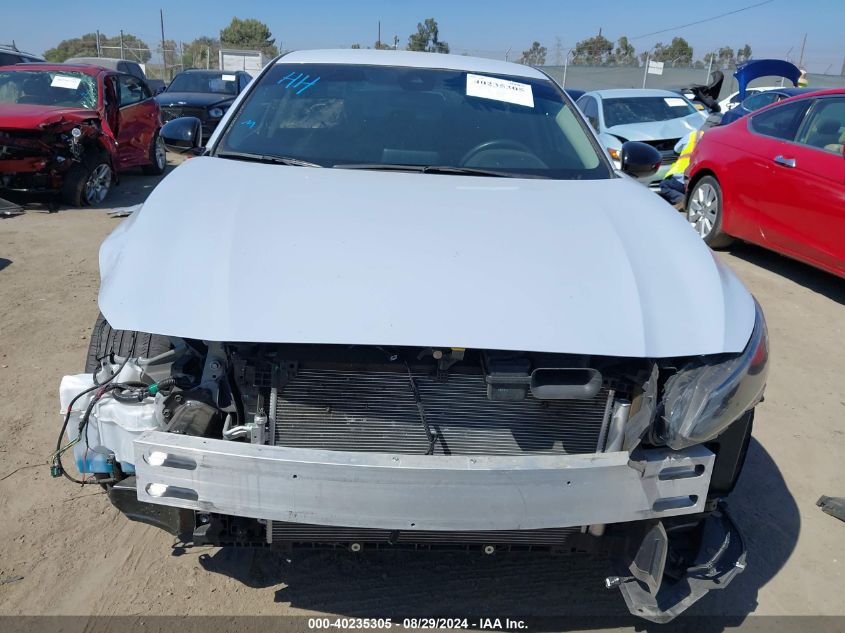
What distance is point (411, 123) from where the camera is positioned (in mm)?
3229

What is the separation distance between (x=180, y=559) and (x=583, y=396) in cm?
167

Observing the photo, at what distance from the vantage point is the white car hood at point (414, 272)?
1896 millimetres

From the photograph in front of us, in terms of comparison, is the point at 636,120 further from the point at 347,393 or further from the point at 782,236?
the point at 347,393

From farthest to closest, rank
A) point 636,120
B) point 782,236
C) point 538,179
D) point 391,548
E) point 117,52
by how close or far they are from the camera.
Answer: point 117,52 → point 636,120 → point 782,236 → point 538,179 → point 391,548

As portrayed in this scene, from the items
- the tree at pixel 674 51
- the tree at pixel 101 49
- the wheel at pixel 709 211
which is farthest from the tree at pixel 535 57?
the wheel at pixel 709 211

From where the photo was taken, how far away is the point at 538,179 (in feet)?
9.59

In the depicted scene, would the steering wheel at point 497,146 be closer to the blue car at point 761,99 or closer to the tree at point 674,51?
the blue car at point 761,99

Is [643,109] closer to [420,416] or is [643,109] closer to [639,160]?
[639,160]

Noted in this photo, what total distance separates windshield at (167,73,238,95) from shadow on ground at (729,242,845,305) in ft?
35.5

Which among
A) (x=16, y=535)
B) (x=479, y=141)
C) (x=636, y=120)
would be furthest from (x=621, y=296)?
(x=636, y=120)

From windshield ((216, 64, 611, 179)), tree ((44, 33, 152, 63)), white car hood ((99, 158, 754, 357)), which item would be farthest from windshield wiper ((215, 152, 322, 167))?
tree ((44, 33, 152, 63))

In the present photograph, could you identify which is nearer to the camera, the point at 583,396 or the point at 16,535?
the point at 583,396

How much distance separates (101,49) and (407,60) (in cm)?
4001

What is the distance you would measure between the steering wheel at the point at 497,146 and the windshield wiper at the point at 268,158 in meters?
A: 0.71
